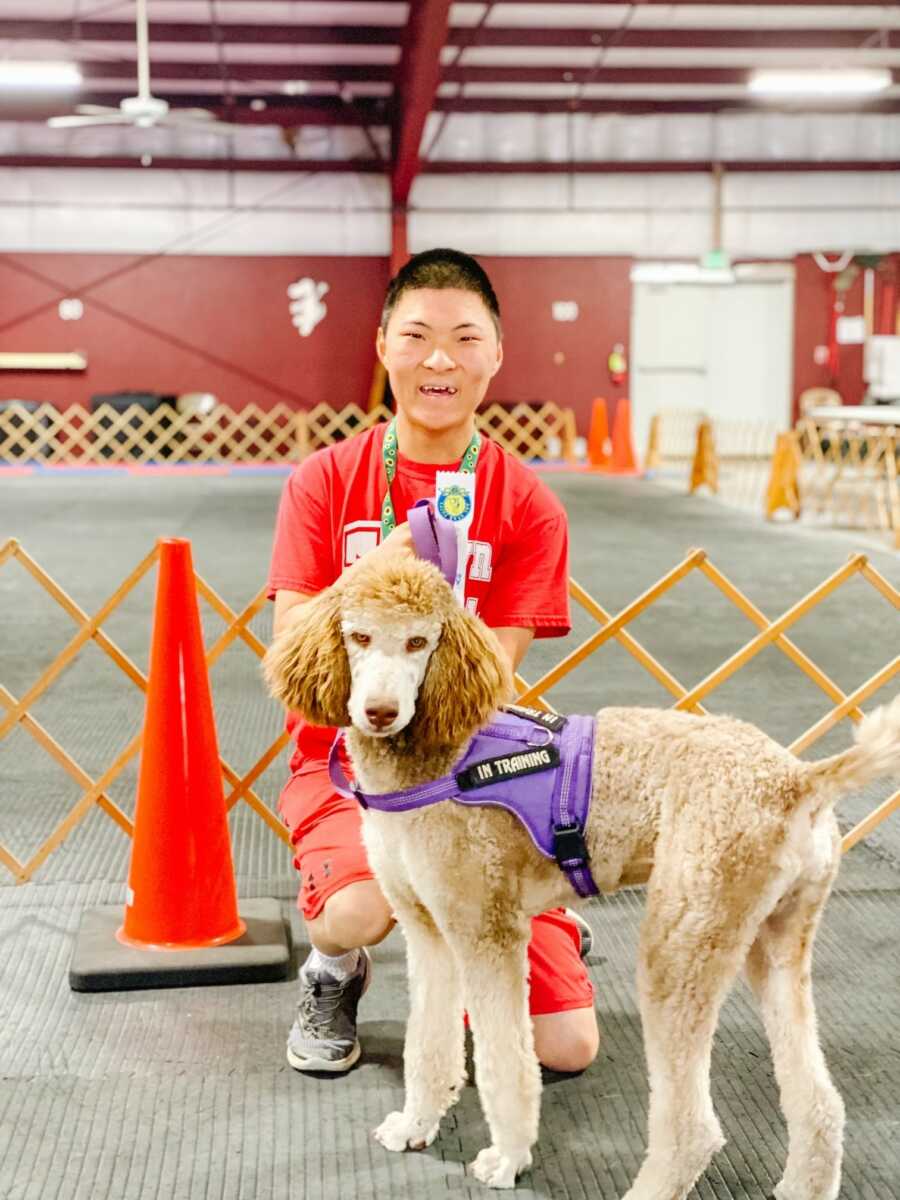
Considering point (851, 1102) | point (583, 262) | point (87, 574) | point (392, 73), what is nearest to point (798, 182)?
point (583, 262)

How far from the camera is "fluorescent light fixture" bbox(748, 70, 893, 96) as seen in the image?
44.3 feet

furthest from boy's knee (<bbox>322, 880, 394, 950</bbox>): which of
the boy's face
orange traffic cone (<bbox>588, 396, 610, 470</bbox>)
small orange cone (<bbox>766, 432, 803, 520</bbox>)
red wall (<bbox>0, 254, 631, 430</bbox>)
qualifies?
red wall (<bbox>0, 254, 631, 430</bbox>)

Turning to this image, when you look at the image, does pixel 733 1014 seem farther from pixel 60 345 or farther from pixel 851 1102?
pixel 60 345

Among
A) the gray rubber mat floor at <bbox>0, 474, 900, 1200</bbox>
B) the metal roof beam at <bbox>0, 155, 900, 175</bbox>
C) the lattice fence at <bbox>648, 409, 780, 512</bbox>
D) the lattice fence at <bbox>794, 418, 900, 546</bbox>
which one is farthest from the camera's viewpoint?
the metal roof beam at <bbox>0, 155, 900, 175</bbox>

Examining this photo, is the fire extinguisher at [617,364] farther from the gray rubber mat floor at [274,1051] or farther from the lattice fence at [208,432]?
the gray rubber mat floor at [274,1051]

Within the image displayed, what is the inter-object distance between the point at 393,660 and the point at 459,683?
113mm

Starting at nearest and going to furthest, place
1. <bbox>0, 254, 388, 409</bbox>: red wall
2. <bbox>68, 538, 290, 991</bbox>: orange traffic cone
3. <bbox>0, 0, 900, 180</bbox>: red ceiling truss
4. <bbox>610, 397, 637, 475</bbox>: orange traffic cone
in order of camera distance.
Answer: <bbox>68, 538, 290, 991</bbox>: orange traffic cone, <bbox>0, 0, 900, 180</bbox>: red ceiling truss, <bbox>610, 397, 637, 475</bbox>: orange traffic cone, <bbox>0, 254, 388, 409</bbox>: red wall

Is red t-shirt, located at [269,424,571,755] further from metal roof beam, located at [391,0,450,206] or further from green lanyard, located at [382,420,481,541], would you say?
metal roof beam, located at [391,0,450,206]

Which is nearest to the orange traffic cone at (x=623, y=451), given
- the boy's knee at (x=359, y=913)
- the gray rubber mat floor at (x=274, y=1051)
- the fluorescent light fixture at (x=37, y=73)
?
the fluorescent light fixture at (x=37, y=73)

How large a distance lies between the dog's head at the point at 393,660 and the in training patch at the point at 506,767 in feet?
0.26

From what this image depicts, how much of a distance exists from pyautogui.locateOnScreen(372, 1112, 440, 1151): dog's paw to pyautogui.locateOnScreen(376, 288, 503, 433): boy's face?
130 cm

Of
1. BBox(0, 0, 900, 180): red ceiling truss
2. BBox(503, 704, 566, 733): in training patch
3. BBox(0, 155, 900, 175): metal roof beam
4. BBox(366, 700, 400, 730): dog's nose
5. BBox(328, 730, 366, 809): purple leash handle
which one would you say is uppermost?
BBox(0, 0, 900, 180): red ceiling truss

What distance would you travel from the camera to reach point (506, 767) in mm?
1968

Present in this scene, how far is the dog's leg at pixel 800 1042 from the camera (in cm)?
192
